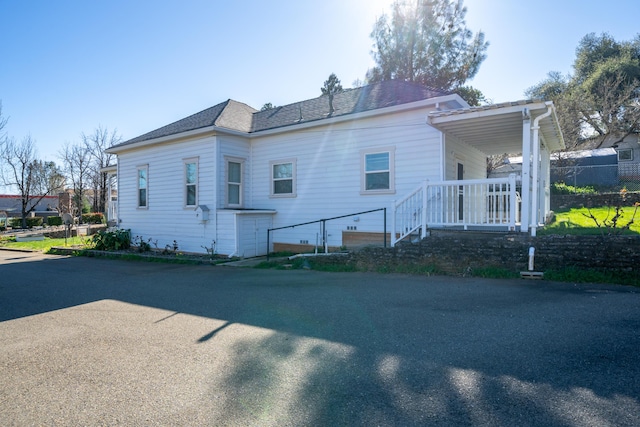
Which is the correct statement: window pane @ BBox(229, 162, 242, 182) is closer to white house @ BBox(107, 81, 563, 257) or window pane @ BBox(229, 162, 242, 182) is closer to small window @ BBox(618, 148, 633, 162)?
white house @ BBox(107, 81, 563, 257)

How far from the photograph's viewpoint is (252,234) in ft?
40.6

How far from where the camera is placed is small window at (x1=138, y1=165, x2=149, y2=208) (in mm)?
15055

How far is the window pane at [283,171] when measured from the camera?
12727 millimetres

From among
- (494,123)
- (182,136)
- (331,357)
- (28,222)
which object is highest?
(182,136)

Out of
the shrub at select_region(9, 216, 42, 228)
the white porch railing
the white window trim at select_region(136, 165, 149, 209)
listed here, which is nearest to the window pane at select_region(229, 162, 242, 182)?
the white window trim at select_region(136, 165, 149, 209)

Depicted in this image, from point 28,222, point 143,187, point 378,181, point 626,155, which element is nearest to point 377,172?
point 378,181

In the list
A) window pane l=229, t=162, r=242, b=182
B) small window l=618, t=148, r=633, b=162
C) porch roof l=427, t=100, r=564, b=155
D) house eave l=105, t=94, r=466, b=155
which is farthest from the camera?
small window l=618, t=148, r=633, b=162

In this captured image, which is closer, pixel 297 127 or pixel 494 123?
pixel 494 123

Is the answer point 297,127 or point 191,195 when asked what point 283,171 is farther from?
point 191,195

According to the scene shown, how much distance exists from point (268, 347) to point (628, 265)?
6411 millimetres

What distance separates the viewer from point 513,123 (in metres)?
9.29

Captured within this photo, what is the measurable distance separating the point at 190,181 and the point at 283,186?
10.9 ft

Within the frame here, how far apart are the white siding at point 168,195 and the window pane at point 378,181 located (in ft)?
16.6

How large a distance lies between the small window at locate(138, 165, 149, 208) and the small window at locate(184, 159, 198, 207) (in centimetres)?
242
